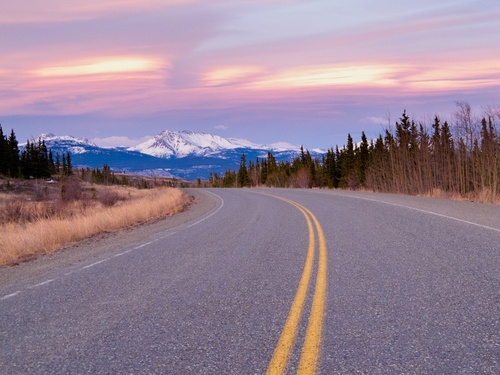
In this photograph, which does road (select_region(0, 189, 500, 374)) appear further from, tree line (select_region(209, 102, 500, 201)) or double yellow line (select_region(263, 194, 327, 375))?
tree line (select_region(209, 102, 500, 201))

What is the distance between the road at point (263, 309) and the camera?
359 centimetres

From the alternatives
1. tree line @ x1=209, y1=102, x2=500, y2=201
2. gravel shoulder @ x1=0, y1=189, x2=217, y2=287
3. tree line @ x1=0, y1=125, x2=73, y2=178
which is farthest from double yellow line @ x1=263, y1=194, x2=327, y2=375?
tree line @ x1=0, y1=125, x2=73, y2=178

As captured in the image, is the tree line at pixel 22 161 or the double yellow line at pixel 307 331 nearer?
the double yellow line at pixel 307 331

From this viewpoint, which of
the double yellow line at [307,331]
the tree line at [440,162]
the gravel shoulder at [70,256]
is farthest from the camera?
the tree line at [440,162]

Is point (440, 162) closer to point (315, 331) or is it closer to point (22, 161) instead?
point (315, 331)

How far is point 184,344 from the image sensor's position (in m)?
3.96

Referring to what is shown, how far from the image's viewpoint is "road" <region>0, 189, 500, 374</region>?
11.8 feet

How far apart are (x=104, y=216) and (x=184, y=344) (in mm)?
14181

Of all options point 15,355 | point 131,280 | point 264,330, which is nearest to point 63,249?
point 131,280

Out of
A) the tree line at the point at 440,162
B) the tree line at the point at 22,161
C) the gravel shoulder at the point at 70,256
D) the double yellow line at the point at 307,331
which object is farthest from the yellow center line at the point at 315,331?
the tree line at the point at 22,161

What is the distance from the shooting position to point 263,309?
494 cm

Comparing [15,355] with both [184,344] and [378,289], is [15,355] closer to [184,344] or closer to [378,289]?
[184,344]

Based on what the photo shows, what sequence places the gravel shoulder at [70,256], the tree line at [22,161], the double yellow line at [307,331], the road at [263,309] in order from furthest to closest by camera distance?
1. the tree line at [22,161]
2. the gravel shoulder at [70,256]
3. the road at [263,309]
4. the double yellow line at [307,331]

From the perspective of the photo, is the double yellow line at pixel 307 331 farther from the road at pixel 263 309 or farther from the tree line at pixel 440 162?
the tree line at pixel 440 162
